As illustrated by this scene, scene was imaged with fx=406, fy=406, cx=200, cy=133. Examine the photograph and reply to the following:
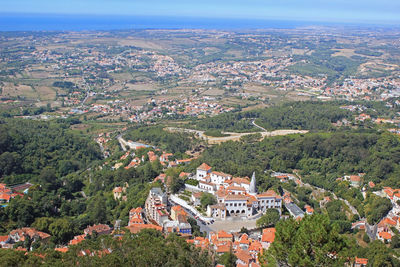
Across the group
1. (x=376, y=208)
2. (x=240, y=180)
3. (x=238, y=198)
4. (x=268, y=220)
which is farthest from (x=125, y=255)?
(x=376, y=208)

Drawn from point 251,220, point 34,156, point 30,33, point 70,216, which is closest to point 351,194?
point 251,220

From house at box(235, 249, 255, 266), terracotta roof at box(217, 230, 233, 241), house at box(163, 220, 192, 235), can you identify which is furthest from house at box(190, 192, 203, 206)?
house at box(235, 249, 255, 266)

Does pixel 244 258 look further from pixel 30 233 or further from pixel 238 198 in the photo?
pixel 30 233

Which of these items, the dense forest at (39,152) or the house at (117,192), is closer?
the house at (117,192)

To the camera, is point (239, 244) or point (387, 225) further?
point (387, 225)

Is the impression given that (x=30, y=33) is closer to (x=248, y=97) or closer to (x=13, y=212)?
(x=248, y=97)

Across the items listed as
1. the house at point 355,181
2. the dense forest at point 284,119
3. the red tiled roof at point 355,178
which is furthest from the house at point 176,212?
the dense forest at point 284,119

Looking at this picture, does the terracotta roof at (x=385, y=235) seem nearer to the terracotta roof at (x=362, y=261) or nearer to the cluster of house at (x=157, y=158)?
the terracotta roof at (x=362, y=261)
